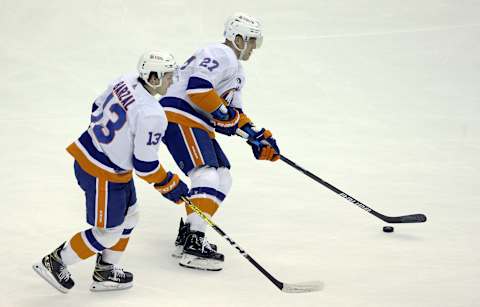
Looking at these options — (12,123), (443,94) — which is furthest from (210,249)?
(443,94)

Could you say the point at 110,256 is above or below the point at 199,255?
below

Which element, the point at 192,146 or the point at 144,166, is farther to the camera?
the point at 192,146

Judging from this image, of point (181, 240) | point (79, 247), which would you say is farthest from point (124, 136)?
point (181, 240)

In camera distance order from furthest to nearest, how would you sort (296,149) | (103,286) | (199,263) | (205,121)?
(296,149)
(205,121)
(199,263)
(103,286)

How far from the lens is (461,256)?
17.2ft

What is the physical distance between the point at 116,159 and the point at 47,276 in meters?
0.61

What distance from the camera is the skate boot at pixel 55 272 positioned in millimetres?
4445

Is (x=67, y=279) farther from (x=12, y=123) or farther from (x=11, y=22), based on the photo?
(x=11, y=22)

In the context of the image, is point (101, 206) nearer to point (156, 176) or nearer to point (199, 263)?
point (156, 176)

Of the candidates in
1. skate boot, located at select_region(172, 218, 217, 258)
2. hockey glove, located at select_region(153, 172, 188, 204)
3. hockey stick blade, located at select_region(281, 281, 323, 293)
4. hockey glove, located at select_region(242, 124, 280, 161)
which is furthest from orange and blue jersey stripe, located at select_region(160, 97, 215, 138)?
hockey stick blade, located at select_region(281, 281, 323, 293)

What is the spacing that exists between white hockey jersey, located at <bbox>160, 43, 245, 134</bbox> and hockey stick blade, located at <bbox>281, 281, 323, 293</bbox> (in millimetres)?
1088

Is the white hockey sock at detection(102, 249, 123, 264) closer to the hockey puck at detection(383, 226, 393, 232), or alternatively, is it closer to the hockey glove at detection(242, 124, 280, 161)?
the hockey glove at detection(242, 124, 280, 161)

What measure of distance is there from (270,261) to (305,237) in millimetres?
453

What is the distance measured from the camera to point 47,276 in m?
4.45
